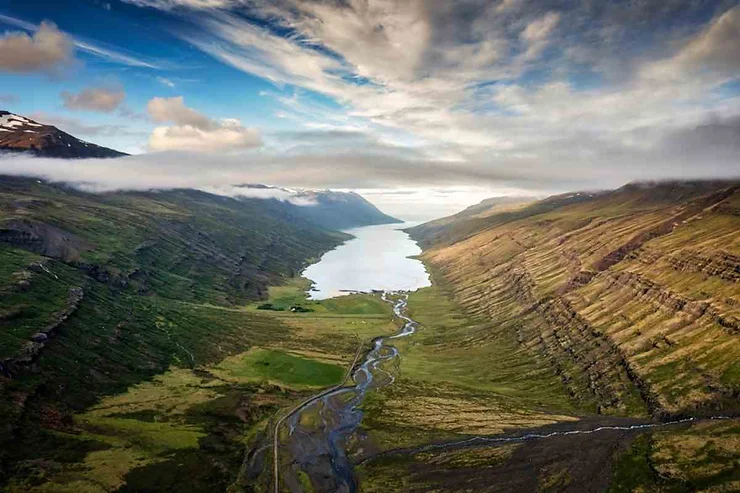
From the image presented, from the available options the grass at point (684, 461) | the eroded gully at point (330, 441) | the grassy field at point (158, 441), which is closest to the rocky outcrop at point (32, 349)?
the grassy field at point (158, 441)

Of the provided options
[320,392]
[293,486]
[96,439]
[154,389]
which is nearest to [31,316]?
[154,389]

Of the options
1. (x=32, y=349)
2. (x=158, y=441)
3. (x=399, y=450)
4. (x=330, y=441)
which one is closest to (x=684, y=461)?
(x=399, y=450)

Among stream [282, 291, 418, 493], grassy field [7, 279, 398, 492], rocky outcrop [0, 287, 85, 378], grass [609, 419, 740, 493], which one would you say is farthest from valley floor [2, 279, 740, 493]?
rocky outcrop [0, 287, 85, 378]

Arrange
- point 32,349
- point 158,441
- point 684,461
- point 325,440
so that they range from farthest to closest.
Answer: point 32,349 → point 325,440 → point 158,441 → point 684,461

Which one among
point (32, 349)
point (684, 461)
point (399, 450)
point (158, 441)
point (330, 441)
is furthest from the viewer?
point (32, 349)

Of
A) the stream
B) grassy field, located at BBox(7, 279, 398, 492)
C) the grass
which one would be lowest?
the stream

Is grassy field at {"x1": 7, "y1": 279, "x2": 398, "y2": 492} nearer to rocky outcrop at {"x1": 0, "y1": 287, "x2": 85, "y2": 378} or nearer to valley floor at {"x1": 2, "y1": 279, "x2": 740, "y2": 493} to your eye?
valley floor at {"x1": 2, "y1": 279, "x2": 740, "y2": 493}

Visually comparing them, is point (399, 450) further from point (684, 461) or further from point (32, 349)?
point (32, 349)

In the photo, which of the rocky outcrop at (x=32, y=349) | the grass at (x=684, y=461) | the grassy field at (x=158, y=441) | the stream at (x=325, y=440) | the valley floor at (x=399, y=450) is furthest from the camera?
the rocky outcrop at (x=32, y=349)

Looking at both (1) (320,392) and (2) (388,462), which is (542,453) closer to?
(2) (388,462)

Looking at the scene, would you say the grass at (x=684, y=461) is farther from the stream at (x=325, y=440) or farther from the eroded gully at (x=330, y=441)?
the stream at (x=325, y=440)

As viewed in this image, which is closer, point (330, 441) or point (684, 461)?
point (684, 461)
